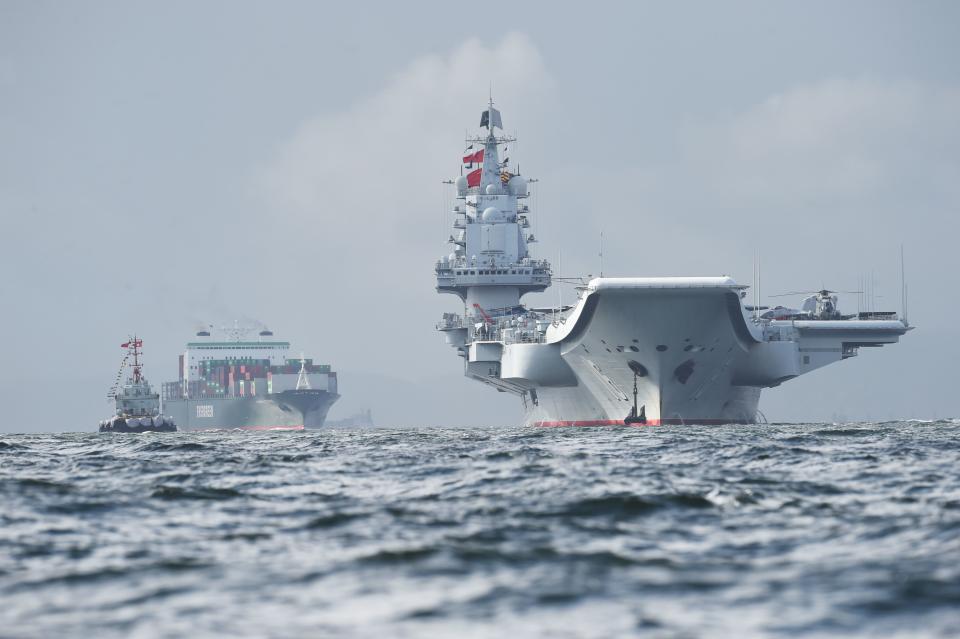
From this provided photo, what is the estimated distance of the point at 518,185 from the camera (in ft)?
336

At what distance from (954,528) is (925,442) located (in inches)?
877

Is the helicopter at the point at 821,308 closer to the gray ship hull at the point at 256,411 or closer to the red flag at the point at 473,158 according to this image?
the red flag at the point at 473,158

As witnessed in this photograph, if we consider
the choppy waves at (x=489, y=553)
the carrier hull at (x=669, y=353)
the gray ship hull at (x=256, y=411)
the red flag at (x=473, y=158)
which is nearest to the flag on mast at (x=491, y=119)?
the red flag at (x=473, y=158)

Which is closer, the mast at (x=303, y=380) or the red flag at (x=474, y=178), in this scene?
the red flag at (x=474, y=178)

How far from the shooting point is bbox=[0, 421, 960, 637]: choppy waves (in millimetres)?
9484

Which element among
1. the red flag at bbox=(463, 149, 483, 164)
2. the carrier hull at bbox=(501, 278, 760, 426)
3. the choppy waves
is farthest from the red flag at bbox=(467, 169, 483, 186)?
the choppy waves

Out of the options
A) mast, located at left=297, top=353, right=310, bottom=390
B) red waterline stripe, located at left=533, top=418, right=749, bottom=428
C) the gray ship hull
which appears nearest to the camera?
red waterline stripe, located at left=533, top=418, right=749, bottom=428

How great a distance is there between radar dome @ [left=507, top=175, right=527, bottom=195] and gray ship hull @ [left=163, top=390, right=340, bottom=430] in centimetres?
5378

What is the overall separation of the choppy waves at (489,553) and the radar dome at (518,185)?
263 ft

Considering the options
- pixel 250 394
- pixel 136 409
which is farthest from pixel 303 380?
pixel 136 409

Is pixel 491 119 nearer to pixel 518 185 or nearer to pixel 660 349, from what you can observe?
pixel 518 185

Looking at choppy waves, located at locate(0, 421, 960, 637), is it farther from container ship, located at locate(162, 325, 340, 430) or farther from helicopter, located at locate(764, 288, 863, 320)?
container ship, located at locate(162, 325, 340, 430)

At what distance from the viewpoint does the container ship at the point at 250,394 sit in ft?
490

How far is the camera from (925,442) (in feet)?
115
